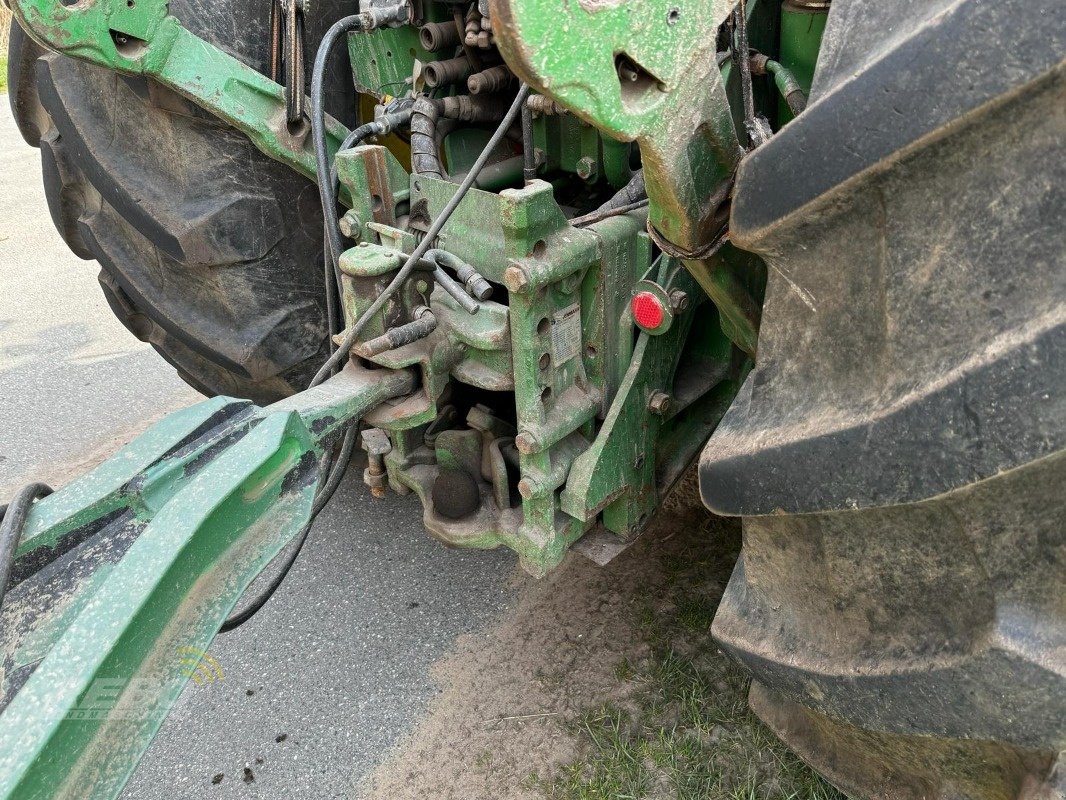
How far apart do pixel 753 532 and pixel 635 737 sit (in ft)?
2.15

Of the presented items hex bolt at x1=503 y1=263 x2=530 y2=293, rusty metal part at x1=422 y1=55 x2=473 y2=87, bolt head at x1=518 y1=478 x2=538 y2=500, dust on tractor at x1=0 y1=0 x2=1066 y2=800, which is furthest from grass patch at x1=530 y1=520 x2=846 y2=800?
rusty metal part at x1=422 y1=55 x2=473 y2=87

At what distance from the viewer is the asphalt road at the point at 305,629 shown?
1.37m

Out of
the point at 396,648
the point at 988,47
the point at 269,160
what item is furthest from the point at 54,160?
the point at 988,47

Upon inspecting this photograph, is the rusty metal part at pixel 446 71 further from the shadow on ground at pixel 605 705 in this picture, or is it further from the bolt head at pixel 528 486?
the shadow on ground at pixel 605 705

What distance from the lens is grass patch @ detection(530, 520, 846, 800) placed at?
4.24 ft

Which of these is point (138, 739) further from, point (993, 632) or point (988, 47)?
point (988, 47)

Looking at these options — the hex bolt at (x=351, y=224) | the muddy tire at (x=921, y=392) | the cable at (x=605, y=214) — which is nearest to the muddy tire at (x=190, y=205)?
the hex bolt at (x=351, y=224)

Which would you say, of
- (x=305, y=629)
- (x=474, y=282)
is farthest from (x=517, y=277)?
(x=305, y=629)

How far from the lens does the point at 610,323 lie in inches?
48.3

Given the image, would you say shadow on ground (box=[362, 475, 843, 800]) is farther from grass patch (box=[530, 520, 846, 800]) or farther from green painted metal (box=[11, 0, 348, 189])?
green painted metal (box=[11, 0, 348, 189])

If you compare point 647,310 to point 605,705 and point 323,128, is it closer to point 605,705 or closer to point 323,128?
point 323,128

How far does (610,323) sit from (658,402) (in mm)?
131

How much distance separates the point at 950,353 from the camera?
2.00 feet

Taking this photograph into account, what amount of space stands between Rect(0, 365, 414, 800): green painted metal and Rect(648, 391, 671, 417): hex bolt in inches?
18.8
